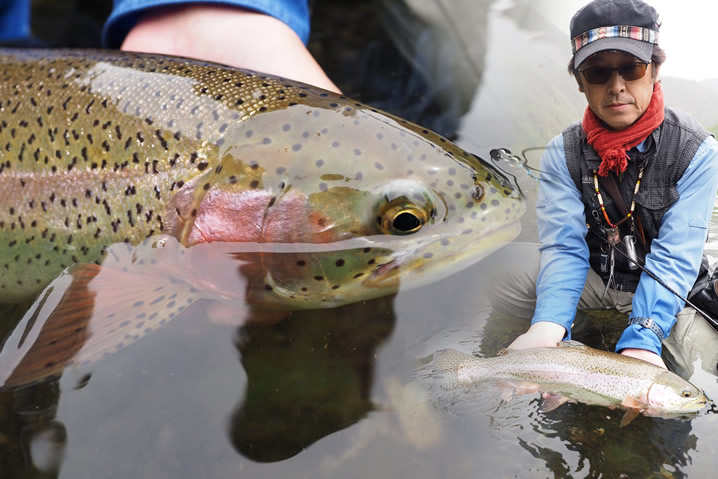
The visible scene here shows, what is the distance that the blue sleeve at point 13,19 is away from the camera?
4180 millimetres

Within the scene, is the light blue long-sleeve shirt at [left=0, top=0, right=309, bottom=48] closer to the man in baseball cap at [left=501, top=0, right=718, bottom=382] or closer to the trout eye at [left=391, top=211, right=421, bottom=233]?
the trout eye at [left=391, top=211, right=421, bottom=233]

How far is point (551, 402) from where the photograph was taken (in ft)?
4.20

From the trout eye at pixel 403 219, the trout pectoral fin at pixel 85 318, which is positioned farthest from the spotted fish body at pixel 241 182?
the trout pectoral fin at pixel 85 318

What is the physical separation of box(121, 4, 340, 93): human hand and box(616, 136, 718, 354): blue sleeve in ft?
5.31

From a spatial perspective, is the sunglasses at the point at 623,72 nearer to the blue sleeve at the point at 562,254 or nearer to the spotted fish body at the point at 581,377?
the blue sleeve at the point at 562,254

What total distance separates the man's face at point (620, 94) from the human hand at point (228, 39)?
4.72ft

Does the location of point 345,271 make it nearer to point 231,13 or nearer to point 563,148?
point 563,148

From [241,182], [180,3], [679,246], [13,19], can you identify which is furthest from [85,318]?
[13,19]

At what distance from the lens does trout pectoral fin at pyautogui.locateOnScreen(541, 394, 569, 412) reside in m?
1.27

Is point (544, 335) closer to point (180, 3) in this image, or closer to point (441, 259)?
point (441, 259)

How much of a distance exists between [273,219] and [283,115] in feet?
1.08

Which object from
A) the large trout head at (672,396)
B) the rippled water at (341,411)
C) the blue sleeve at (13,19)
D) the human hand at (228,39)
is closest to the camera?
the large trout head at (672,396)

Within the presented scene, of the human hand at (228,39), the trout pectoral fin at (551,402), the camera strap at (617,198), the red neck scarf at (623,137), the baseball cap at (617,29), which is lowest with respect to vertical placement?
the trout pectoral fin at (551,402)

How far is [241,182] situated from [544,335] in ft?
3.04
